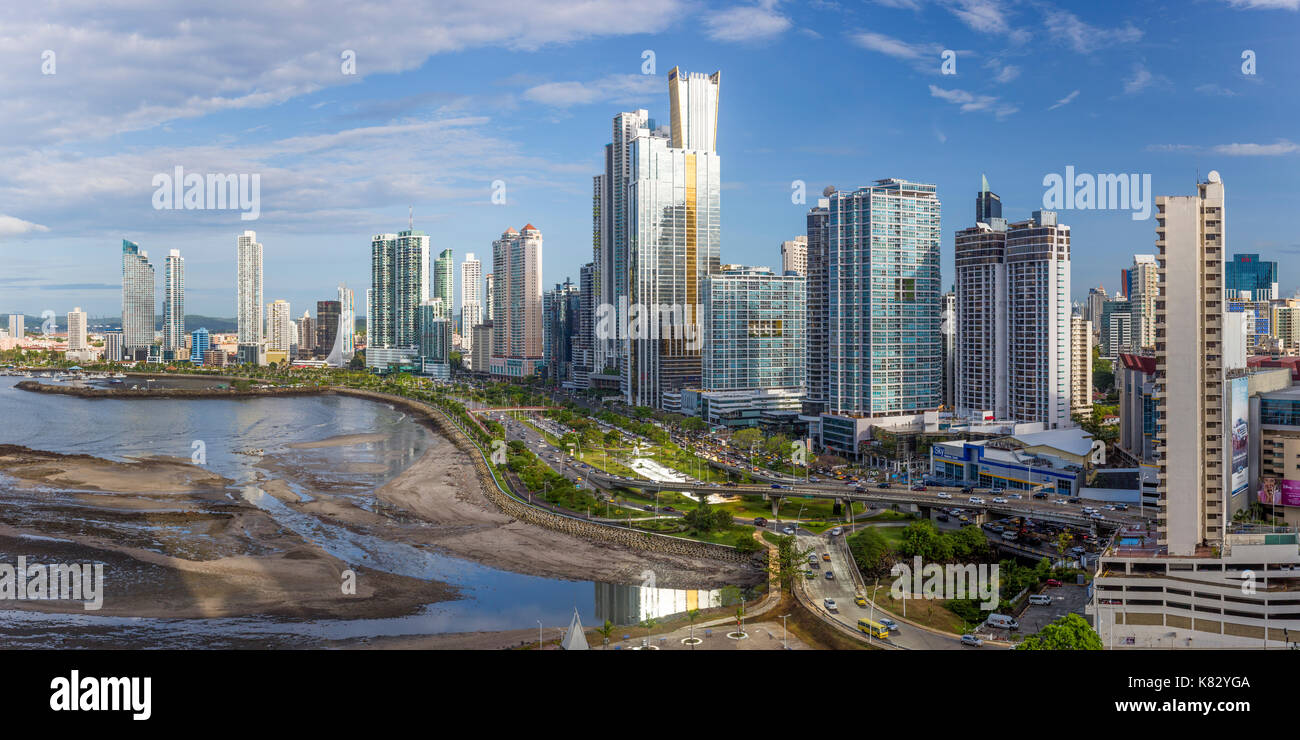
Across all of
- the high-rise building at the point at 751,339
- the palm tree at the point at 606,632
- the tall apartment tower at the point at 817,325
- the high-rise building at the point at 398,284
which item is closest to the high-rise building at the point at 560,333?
the high-rise building at the point at 398,284

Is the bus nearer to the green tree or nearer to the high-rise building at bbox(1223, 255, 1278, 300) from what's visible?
the green tree

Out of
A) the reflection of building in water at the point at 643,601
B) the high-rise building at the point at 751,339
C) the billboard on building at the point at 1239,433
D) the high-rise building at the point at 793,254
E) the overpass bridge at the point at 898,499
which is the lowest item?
the reflection of building in water at the point at 643,601

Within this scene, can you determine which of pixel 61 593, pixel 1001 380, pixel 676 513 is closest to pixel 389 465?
pixel 676 513

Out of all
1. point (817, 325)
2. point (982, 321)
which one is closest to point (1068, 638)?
point (982, 321)

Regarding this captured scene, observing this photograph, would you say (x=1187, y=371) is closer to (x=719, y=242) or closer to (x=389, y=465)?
(x=389, y=465)

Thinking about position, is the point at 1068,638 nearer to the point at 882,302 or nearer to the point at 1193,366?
the point at 1193,366

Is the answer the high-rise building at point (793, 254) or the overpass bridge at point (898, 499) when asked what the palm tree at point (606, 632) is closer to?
the overpass bridge at point (898, 499)
